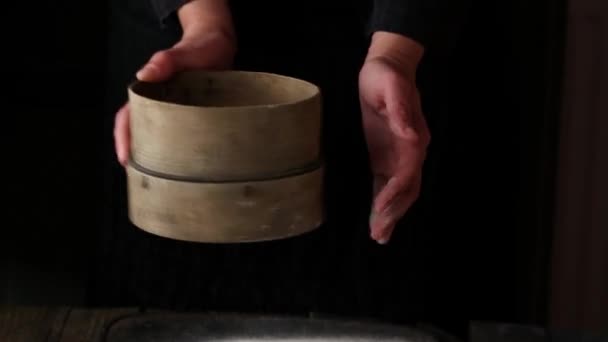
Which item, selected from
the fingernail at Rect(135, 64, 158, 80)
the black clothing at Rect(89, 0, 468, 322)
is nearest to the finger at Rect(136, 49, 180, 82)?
the fingernail at Rect(135, 64, 158, 80)

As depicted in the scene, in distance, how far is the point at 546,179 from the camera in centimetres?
124

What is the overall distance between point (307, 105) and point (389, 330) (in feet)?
0.53

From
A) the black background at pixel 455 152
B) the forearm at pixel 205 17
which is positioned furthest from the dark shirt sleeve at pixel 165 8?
the black background at pixel 455 152

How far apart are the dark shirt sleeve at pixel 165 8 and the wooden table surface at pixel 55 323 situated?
0.24 metres

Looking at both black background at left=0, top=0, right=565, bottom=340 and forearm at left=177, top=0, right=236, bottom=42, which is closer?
forearm at left=177, top=0, right=236, bottom=42

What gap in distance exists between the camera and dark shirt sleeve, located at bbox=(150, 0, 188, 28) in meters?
0.77

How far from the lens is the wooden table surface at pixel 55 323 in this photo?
2.04 feet

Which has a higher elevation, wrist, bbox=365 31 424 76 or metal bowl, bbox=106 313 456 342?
wrist, bbox=365 31 424 76

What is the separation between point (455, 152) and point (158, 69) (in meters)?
0.65

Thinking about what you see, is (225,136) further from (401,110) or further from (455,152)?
(455,152)

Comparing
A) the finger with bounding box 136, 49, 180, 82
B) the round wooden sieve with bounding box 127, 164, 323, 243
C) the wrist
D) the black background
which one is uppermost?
the finger with bounding box 136, 49, 180, 82

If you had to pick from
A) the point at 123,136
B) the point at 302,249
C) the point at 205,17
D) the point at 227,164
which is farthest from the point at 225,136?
the point at 302,249

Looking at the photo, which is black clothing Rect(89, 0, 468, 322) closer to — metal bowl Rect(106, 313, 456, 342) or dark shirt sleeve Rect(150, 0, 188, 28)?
dark shirt sleeve Rect(150, 0, 188, 28)

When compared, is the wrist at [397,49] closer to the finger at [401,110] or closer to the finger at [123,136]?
the finger at [401,110]
